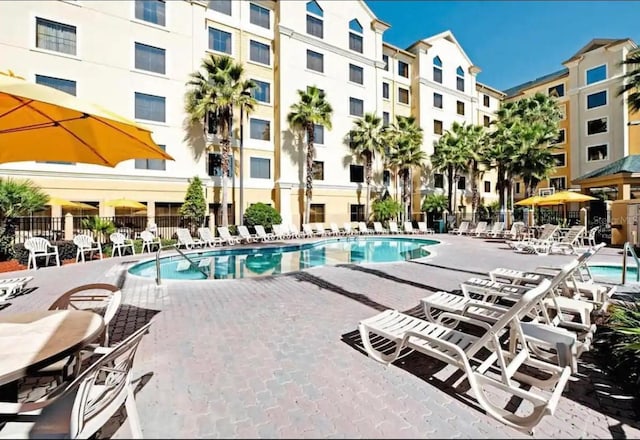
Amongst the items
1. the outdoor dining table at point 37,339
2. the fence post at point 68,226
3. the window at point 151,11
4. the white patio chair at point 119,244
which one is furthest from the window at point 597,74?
the fence post at point 68,226

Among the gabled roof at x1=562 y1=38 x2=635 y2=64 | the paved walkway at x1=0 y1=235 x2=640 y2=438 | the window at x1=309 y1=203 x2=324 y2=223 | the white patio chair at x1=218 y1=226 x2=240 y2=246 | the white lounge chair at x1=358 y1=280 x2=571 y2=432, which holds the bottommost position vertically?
the paved walkway at x1=0 y1=235 x2=640 y2=438

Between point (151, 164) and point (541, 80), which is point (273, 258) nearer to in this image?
point (151, 164)

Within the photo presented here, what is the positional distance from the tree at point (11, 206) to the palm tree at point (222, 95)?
361 inches

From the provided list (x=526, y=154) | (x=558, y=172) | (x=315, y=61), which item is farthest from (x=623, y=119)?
(x=315, y=61)

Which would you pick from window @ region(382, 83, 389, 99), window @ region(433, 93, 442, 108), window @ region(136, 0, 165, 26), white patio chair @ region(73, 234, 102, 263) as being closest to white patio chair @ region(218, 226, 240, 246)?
white patio chair @ region(73, 234, 102, 263)

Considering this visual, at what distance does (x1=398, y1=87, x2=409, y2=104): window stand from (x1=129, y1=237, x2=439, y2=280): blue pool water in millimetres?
16824

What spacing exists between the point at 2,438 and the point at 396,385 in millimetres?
3061

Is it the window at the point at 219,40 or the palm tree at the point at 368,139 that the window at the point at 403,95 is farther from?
the window at the point at 219,40

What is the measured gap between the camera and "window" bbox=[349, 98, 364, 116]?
26703 millimetres

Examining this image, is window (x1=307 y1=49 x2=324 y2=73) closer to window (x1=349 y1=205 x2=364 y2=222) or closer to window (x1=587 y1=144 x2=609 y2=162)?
window (x1=349 y1=205 x2=364 y2=222)

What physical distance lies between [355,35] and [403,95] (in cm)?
744

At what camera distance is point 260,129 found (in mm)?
23219

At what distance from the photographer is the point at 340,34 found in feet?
85.6

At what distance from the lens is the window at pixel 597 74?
30292 millimetres
